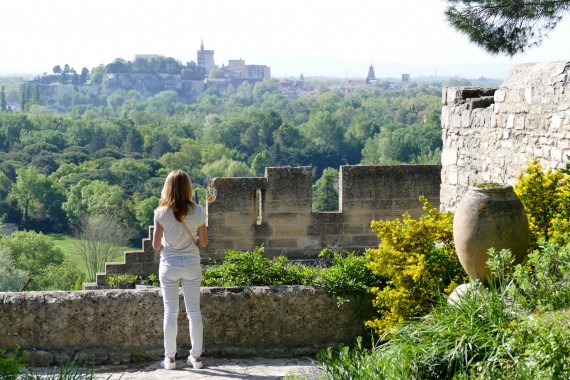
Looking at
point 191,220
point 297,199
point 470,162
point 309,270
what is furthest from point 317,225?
point 191,220

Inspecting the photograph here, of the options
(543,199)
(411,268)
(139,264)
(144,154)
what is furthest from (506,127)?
(144,154)

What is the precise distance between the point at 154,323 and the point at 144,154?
103 m

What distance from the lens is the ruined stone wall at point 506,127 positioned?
6629mm

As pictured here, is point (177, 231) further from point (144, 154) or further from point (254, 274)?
point (144, 154)

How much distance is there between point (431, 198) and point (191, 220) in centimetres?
456

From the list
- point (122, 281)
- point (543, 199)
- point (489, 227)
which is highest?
point (543, 199)

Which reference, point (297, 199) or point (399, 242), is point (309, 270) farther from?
Result: point (297, 199)

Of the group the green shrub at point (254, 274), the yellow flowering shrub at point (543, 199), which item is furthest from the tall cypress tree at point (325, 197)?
the yellow flowering shrub at point (543, 199)

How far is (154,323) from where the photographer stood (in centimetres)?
622

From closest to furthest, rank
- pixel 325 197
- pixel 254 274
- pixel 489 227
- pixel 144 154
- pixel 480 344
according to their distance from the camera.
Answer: pixel 480 344 → pixel 489 227 → pixel 254 274 → pixel 325 197 → pixel 144 154

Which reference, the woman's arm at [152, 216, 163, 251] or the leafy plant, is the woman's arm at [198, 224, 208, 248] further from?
the leafy plant

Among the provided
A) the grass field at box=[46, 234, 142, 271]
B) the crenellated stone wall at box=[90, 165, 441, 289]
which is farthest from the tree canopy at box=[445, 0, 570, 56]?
the grass field at box=[46, 234, 142, 271]

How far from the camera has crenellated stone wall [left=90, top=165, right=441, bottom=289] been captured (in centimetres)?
968

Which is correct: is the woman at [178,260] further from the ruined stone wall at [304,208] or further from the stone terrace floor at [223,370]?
the ruined stone wall at [304,208]
